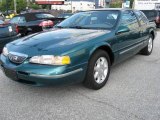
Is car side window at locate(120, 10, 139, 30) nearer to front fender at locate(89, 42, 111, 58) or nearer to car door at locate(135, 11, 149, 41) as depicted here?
car door at locate(135, 11, 149, 41)

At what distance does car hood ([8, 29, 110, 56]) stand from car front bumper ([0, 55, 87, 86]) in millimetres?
253

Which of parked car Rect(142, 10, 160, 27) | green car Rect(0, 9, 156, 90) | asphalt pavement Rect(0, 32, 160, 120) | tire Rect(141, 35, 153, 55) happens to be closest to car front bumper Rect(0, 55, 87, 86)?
green car Rect(0, 9, 156, 90)

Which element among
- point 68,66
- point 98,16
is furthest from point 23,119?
point 98,16

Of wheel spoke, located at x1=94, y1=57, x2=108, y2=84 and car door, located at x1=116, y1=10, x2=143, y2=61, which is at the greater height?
car door, located at x1=116, y1=10, x2=143, y2=61

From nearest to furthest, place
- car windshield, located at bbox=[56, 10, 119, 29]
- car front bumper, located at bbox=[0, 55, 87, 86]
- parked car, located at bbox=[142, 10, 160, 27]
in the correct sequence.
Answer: car front bumper, located at bbox=[0, 55, 87, 86], car windshield, located at bbox=[56, 10, 119, 29], parked car, located at bbox=[142, 10, 160, 27]

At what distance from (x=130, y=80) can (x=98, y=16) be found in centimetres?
153

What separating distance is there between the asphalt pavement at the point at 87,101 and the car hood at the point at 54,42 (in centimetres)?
80

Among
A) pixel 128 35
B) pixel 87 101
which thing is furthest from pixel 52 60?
pixel 128 35

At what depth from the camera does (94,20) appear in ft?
16.9

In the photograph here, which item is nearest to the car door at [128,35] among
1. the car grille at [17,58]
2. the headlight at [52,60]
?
the headlight at [52,60]

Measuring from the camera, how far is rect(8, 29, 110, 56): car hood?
3.75m

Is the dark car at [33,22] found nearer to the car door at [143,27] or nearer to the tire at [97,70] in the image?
the car door at [143,27]

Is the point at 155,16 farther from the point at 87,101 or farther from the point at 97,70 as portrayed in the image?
the point at 87,101

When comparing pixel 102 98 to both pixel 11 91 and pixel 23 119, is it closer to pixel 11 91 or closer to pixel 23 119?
pixel 23 119
